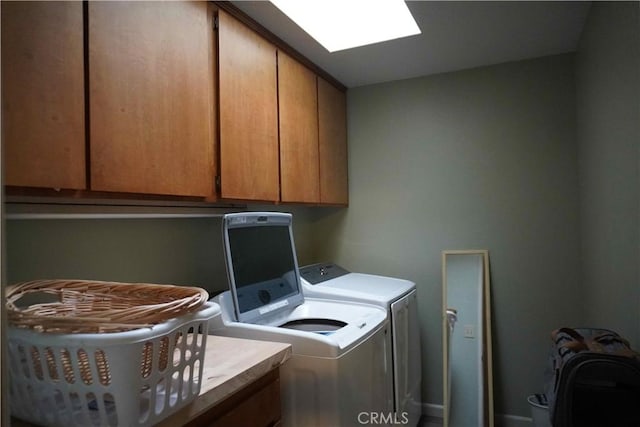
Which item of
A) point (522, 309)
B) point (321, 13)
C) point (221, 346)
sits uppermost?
point (321, 13)

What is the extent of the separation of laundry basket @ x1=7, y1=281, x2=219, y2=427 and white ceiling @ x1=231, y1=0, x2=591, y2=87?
4.63ft

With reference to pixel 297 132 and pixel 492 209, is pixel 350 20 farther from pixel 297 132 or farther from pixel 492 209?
pixel 492 209

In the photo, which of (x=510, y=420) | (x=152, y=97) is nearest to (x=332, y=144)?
(x=152, y=97)

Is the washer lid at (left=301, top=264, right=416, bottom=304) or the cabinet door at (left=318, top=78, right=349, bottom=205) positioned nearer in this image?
the washer lid at (left=301, top=264, right=416, bottom=304)

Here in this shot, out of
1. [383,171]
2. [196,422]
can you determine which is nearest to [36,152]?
[196,422]

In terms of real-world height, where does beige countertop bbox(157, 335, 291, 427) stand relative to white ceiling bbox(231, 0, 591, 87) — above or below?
below

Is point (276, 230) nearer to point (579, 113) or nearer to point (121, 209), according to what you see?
point (121, 209)

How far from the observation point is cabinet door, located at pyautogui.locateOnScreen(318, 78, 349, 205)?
2.48m

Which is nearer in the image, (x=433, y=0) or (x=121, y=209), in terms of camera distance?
(x=121, y=209)

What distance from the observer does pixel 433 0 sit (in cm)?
172

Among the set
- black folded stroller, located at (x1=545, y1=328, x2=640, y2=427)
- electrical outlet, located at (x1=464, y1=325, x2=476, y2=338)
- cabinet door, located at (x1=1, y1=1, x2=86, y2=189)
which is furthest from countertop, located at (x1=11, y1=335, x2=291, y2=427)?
electrical outlet, located at (x1=464, y1=325, x2=476, y2=338)

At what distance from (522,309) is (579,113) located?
3.90 ft

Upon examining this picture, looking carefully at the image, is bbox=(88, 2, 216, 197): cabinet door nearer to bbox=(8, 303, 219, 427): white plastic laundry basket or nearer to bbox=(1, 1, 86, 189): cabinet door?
bbox=(1, 1, 86, 189): cabinet door

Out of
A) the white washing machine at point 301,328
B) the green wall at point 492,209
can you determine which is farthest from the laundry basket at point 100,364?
the green wall at point 492,209
